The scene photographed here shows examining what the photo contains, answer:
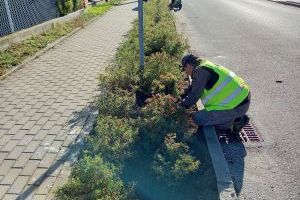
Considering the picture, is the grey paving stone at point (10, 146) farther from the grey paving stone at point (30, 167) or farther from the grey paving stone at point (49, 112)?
the grey paving stone at point (49, 112)

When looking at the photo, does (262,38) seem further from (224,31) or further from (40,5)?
(40,5)

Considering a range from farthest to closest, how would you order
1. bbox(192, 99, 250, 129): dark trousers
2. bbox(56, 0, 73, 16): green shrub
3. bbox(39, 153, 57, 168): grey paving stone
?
bbox(56, 0, 73, 16): green shrub
bbox(192, 99, 250, 129): dark trousers
bbox(39, 153, 57, 168): grey paving stone

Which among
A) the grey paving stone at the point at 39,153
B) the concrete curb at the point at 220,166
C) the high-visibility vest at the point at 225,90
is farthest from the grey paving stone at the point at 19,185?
the high-visibility vest at the point at 225,90

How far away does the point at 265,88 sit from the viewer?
6.99 m

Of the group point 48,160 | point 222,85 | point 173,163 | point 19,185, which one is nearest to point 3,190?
point 19,185

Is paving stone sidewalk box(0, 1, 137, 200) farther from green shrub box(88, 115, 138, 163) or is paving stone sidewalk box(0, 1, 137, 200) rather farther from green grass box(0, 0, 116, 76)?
green shrub box(88, 115, 138, 163)

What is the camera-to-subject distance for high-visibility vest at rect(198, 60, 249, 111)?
14.9 ft

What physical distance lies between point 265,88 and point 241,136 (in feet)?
7.98

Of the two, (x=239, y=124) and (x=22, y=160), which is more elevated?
(x=239, y=124)

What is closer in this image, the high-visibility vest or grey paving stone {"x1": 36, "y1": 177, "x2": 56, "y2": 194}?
grey paving stone {"x1": 36, "y1": 177, "x2": 56, "y2": 194}

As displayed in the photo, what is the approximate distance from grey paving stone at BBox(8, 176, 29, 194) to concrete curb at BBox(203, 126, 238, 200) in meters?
2.34

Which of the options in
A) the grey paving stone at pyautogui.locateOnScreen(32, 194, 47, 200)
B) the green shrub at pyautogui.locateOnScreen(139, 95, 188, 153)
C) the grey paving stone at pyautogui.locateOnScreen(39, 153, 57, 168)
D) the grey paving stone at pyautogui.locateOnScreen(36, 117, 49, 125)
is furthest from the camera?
the grey paving stone at pyautogui.locateOnScreen(36, 117, 49, 125)

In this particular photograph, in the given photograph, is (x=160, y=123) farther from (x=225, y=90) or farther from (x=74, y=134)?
(x=74, y=134)

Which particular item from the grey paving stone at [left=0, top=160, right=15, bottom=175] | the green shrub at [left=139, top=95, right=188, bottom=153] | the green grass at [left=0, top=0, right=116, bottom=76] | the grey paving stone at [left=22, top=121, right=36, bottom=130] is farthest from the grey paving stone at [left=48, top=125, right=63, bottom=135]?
the green grass at [left=0, top=0, right=116, bottom=76]
